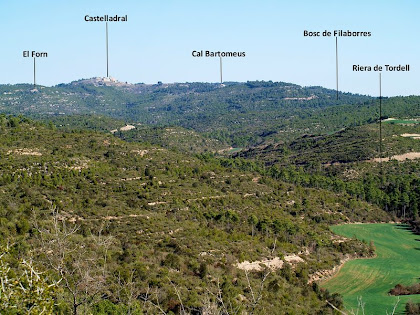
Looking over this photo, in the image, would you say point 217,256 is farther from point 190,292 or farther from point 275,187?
point 275,187

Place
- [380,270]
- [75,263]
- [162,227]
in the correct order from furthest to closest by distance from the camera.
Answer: [380,270], [162,227], [75,263]

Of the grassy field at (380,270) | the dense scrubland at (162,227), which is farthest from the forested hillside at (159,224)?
the grassy field at (380,270)

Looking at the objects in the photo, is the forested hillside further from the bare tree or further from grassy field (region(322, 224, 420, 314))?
grassy field (region(322, 224, 420, 314))

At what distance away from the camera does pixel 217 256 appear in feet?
149

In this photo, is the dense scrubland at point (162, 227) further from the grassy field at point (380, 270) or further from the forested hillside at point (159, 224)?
the grassy field at point (380, 270)

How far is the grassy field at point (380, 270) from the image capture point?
152ft

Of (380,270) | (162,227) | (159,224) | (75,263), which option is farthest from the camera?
(380,270)

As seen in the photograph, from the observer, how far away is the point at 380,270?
190 ft

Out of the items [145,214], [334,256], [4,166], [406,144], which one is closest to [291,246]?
[334,256]

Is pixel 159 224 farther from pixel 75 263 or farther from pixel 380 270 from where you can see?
pixel 75 263

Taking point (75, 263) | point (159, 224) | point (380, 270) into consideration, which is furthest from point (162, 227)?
point (75, 263)

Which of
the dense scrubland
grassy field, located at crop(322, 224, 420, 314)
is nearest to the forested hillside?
the dense scrubland

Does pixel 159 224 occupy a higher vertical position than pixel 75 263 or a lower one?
lower

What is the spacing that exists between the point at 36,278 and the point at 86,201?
138ft
